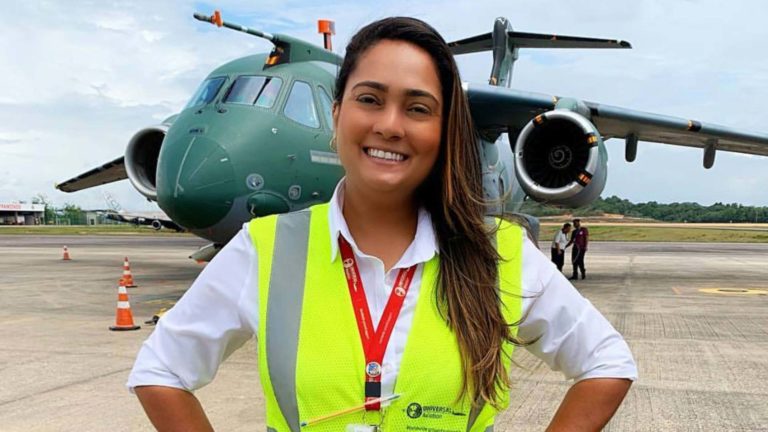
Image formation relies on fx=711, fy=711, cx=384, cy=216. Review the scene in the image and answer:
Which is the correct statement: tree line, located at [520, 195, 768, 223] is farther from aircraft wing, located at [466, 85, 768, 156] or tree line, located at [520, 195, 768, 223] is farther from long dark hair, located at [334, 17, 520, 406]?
long dark hair, located at [334, 17, 520, 406]

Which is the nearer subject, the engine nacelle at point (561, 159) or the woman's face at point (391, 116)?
the woman's face at point (391, 116)

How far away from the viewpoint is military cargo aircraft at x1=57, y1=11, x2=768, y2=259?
8.23 metres

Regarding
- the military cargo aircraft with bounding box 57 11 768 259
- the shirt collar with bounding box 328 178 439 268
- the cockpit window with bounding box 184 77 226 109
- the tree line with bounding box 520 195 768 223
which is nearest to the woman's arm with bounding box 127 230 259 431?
the shirt collar with bounding box 328 178 439 268

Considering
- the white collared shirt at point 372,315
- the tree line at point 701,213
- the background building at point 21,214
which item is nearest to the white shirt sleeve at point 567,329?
the white collared shirt at point 372,315

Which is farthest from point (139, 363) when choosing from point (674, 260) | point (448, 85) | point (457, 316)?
point (674, 260)

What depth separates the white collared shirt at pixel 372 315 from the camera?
149 centimetres

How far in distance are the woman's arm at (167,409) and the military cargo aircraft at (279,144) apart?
549 centimetres

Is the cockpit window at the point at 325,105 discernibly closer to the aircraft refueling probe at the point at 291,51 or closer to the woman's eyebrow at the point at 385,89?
the aircraft refueling probe at the point at 291,51

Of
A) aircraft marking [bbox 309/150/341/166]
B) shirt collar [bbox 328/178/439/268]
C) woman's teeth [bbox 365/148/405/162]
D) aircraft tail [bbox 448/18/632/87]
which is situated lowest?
aircraft marking [bbox 309/150/341/166]

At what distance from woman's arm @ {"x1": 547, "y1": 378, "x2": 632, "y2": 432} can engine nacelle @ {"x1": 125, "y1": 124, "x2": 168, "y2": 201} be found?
1093 cm

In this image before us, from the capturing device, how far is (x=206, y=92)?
9148mm

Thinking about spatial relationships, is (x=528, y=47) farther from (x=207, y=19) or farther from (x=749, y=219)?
(x=749, y=219)

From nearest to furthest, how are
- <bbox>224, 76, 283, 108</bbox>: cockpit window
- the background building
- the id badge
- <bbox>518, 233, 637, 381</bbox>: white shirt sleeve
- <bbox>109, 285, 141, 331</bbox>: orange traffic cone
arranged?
the id badge < <bbox>518, 233, 637, 381</bbox>: white shirt sleeve < <bbox>109, 285, 141, 331</bbox>: orange traffic cone < <bbox>224, 76, 283, 108</bbox>: cockpit window < the background building

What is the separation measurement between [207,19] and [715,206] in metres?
79.3
